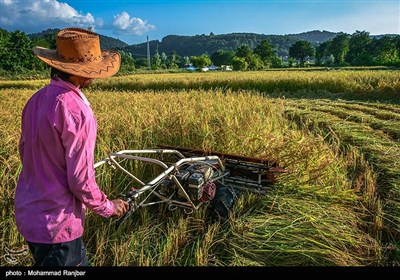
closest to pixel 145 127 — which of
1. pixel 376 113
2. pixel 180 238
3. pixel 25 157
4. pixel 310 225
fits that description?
pixel 180 238

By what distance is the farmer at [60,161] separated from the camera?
147 centimetres

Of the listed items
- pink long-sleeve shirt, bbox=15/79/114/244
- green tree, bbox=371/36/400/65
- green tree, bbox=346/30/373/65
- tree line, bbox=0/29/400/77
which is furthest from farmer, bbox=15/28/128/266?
green tree, bbox=346/30/373/65

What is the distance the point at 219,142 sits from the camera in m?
4.05

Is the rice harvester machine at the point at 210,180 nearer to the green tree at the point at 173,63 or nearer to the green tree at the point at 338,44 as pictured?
the green tree at the point at 173,63

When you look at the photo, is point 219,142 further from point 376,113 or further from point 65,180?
point 376,113

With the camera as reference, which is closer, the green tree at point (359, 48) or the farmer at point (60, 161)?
the farmer at point (60, 161)

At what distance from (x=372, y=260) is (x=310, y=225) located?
50 cm

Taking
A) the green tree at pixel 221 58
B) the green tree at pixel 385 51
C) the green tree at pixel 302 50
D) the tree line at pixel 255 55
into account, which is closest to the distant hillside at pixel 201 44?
the green tree at pixel 221 58

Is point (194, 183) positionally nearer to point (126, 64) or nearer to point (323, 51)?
point (126, 64)

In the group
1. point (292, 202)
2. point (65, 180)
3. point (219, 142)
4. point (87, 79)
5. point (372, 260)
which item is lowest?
point (372, 260)

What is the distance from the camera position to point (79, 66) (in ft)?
5.30

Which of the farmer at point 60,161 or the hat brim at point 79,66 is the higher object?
the hat brim at point 79,66

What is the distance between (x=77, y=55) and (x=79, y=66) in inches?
3.2

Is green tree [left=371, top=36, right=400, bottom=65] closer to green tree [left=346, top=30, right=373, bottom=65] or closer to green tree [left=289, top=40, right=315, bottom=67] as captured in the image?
green tree [left=346, top=30, right=373, bottom=65]
